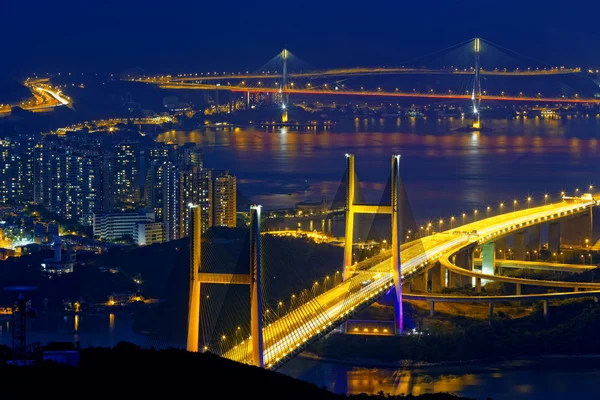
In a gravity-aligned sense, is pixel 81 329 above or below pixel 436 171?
below

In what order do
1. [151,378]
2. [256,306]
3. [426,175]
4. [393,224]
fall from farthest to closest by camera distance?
[426,175] < [393,224] < [256,306] < [151,378]

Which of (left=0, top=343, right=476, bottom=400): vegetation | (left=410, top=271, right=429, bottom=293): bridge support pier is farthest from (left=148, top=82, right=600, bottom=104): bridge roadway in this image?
(left=0, top=343, right=476, bottom=400): vegetation

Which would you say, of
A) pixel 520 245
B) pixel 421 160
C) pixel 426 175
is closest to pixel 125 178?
pixel 426 175

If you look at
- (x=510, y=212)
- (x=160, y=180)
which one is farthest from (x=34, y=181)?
(x=510, y=212)

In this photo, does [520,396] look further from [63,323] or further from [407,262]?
[63,323]

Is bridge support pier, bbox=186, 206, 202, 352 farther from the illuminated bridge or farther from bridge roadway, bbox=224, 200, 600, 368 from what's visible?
bridge roadway, bbox=224, 200, 600, 368

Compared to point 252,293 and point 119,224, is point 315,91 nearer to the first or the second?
point 119,224

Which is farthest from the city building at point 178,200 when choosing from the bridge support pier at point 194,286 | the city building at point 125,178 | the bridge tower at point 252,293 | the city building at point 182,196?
the bridge tower at point 252,293
